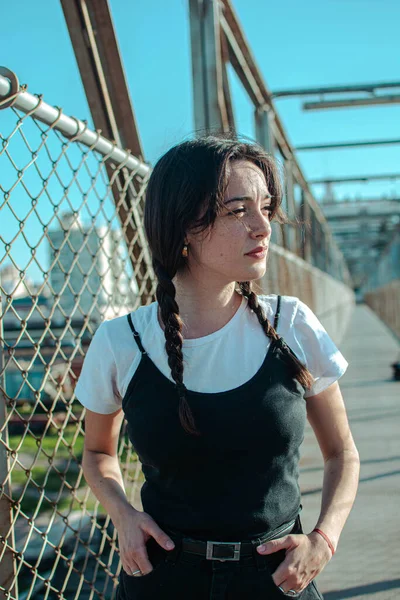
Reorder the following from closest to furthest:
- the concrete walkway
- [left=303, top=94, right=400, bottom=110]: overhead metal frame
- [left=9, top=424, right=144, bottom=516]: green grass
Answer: the concrete walkway
[left=9, top=424, right=144, bottom=516]: green grass
[left=303, top=94, right=400, bottom=110]: overhead metal frame

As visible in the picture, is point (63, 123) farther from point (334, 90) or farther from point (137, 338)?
point (334, 90)

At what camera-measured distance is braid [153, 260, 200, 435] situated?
148cm

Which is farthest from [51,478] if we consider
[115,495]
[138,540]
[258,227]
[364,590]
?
[258,227]

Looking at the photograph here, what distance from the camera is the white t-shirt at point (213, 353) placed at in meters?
1.58

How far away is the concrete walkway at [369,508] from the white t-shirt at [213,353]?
1805 millimetres

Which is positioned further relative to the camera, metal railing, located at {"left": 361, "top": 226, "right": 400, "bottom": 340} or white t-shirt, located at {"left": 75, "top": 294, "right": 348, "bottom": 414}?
metal railing, located at {"left": 361, "top": 226, "right": 400, "bottom": 340}

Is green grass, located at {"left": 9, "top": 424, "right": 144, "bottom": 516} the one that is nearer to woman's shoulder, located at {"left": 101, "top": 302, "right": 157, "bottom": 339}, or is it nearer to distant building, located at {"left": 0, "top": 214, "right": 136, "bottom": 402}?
distant building, located at {"left": 0, "top": 214, "right": 136, "bottom": 402}

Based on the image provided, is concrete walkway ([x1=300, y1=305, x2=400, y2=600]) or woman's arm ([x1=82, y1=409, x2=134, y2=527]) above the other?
woman's arm ([x1=82, y1=409, x2=134, y2=527])

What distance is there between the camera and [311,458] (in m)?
5.16

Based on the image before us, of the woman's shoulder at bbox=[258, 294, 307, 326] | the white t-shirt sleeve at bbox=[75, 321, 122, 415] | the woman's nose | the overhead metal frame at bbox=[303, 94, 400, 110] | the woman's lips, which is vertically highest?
the woman's nose

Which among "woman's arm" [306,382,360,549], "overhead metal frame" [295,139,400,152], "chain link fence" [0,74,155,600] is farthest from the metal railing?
"woman's arm" [306,382,360,549]

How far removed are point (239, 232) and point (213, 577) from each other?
805 mm

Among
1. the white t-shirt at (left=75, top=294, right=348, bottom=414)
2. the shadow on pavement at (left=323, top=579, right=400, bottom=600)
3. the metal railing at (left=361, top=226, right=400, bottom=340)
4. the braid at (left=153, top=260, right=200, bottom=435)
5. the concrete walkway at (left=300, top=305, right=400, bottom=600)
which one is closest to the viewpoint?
the braid at (left=153, top=260, right=200, bottom=435)

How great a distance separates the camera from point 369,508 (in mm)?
4035
